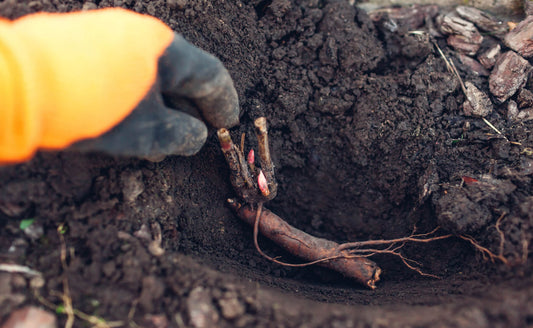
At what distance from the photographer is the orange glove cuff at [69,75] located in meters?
1.25

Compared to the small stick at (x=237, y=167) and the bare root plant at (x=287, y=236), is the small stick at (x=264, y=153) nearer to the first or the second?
the bare root plant at (x=287, y=236)

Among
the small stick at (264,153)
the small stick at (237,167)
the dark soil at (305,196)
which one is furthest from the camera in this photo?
the small stick at (237,167)

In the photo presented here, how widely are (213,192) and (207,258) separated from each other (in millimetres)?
434

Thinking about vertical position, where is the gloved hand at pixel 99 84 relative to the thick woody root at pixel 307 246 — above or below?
above

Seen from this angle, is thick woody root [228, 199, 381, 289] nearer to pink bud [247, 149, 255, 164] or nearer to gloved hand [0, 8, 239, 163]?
pink bud [247, 149, 255, 164]

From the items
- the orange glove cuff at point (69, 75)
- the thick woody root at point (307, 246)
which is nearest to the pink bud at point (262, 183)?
the thick woody root at point (307, 246)

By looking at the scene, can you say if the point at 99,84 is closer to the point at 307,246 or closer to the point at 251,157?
the point at 251,157

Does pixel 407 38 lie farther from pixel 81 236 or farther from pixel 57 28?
pixel 81 236

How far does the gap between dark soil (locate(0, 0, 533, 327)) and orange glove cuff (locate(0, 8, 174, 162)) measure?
1.45 ft

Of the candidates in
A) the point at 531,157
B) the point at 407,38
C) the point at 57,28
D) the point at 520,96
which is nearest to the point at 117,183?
the point at 57,28

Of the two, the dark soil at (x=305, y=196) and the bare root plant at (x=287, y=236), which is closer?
the dark soil at (x=305, y=196)

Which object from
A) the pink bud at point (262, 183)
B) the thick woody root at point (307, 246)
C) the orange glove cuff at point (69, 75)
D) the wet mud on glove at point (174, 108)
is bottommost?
the thick woody root at point (307, 246)

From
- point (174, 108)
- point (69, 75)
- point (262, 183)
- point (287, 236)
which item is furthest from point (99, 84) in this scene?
point (287, 236)

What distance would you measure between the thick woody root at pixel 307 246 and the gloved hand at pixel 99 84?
0.67m
